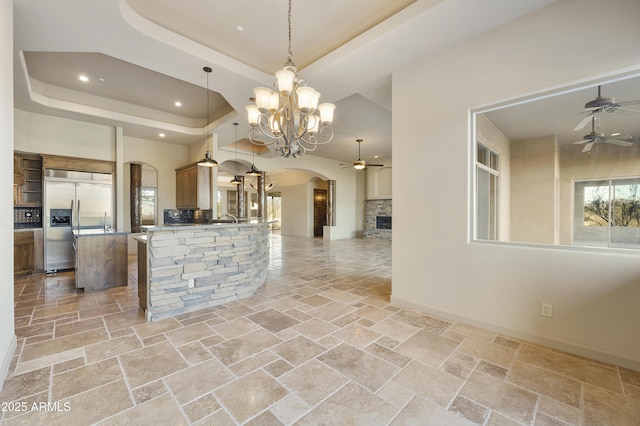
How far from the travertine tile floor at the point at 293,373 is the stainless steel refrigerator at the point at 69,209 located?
102 inches

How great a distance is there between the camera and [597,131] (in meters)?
2.33

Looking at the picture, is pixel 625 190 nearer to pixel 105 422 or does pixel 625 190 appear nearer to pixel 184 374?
pixel 184 374

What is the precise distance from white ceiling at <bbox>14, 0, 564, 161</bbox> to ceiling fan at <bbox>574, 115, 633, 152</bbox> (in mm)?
1196

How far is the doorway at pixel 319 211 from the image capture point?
12.8m

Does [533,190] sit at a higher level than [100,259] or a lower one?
higher

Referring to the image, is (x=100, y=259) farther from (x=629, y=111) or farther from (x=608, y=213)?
(x=629, y=111)

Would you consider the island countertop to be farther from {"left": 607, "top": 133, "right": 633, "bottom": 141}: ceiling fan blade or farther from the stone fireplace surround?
A: the stone fireplace surround

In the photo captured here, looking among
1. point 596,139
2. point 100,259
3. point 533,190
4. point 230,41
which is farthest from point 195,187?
point 596,139

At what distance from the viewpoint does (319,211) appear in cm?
1318

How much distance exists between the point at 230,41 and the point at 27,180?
206 inches

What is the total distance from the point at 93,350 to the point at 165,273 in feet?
2.98

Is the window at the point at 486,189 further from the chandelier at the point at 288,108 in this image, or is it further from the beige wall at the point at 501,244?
the chandelier at the point at 288,108

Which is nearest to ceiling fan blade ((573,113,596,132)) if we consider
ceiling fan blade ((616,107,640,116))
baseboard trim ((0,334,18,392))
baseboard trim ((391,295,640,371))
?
ceiling fan blade ((616,107,640,116))

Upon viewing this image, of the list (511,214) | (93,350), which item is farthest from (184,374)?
(511,214)
